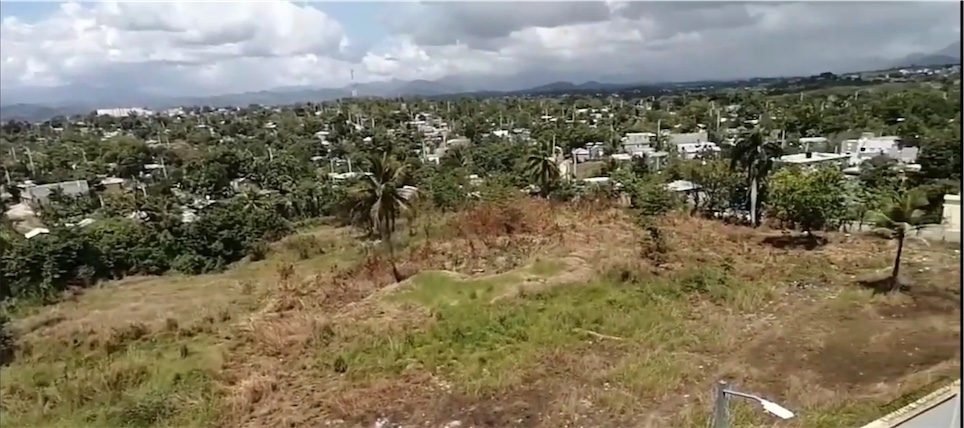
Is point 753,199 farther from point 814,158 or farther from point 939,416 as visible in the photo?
point 939,416

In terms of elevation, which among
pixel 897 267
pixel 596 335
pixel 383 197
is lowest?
pixel 596 335

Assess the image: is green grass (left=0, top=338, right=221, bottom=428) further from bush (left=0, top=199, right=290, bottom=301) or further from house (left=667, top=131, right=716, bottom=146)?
house (left=667, top=131, right=716, bottom=146)

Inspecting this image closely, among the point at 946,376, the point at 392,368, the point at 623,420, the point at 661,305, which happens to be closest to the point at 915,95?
the point at 946,376

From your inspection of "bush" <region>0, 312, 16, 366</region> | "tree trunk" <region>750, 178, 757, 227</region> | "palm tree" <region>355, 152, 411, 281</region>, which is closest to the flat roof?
"tree trunk" <region>750, 178, 757, 227</region>

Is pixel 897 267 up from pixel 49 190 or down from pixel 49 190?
down

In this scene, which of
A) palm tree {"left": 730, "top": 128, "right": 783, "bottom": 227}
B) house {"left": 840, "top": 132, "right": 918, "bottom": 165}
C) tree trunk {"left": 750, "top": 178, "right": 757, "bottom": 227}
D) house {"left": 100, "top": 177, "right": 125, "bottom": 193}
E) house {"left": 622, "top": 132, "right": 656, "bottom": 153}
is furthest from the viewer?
house {"left": 622, "top": 132, "right": 656, "bottom": 153}

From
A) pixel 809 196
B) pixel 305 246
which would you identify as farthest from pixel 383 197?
pixel 809 196
